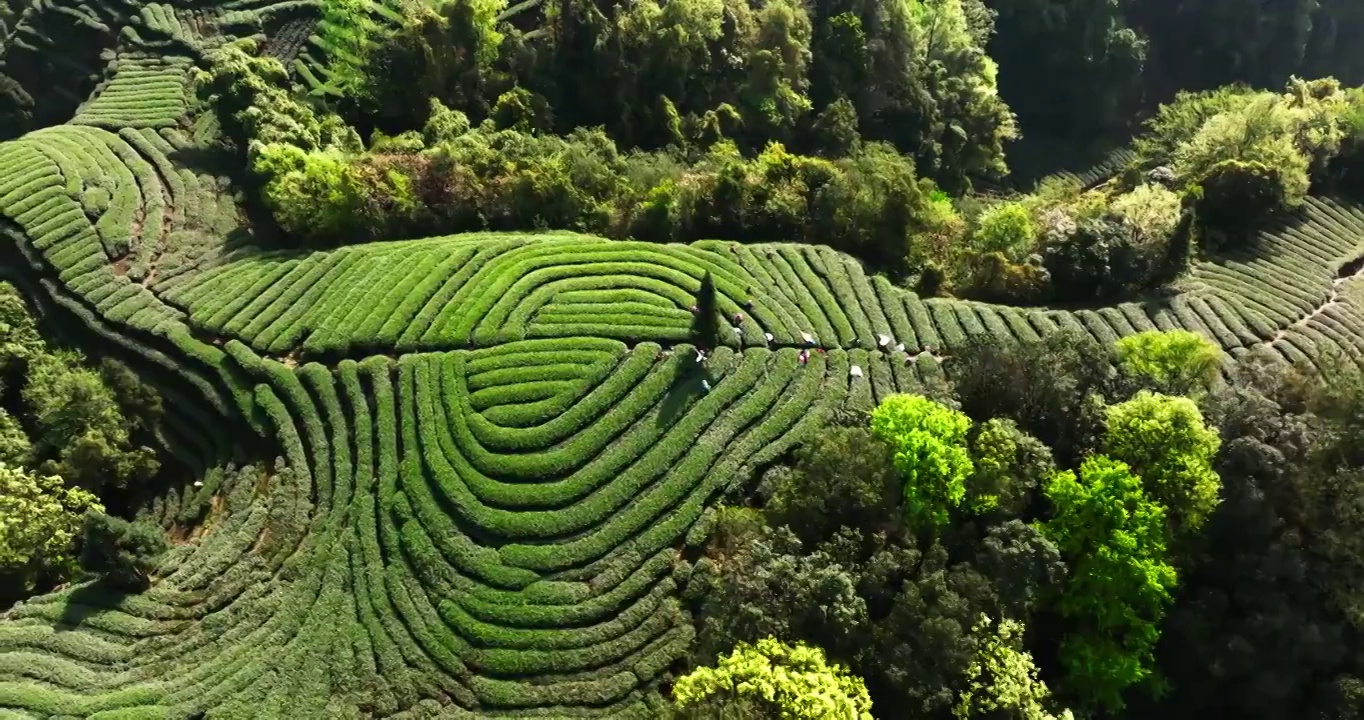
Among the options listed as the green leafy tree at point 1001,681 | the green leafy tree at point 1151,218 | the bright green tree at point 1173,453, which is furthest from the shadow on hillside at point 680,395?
the green leafy tree at point 1151,218

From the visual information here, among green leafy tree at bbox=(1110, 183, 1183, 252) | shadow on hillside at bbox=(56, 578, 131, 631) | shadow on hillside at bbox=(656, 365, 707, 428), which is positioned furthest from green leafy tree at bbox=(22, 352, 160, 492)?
green leafy tree at bbox=(1110, 183, 1183, 252)

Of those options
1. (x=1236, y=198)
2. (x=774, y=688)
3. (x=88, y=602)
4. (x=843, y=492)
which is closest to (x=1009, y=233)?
(x=1236, y=198)

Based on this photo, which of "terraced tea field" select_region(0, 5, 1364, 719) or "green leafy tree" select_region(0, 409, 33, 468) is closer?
"terraced tea field" select_region(0, 5, 1364, 719)

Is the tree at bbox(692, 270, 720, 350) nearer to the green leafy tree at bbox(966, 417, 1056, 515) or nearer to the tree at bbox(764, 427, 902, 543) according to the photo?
the tree at bbox(764, 427, 902, 543)

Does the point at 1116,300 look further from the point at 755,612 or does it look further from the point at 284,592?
the point at 284,592

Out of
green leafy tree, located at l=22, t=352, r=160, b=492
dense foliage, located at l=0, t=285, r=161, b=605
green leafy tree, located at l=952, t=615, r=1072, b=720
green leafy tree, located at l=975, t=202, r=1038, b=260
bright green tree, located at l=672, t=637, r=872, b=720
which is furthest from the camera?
green leafy tree, located at l=975, t=202, r=1038, b=260

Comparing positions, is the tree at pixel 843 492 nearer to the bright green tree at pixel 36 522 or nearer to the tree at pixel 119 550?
the tree at pixel 119 550

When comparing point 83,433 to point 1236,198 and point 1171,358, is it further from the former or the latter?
point 1236,198
